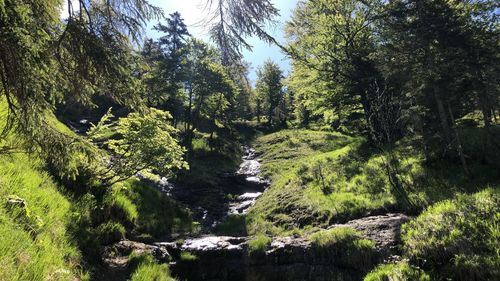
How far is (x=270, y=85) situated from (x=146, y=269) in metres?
51.6

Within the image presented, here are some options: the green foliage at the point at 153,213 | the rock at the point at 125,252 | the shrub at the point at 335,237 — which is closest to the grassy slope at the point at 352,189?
the shrub at the point at 335,237

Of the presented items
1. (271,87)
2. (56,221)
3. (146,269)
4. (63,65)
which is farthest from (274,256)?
(271,87)

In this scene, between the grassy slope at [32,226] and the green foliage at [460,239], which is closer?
the grassy slope at [32,226]

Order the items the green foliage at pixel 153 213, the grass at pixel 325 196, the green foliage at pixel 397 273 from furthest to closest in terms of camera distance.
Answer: the green foliage at pixel 153 213 → the grass at pixel 325 196 → the green foliage at pixel 397 273

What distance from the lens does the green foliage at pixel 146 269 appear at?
834 centimetres

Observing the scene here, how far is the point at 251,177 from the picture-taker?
2619 centimetres

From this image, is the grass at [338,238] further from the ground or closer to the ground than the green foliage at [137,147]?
closer to the ground

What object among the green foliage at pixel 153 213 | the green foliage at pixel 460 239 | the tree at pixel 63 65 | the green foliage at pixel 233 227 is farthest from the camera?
the green foliage at pixel 233 227

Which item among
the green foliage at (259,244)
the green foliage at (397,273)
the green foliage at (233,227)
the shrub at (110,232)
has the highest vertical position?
the shrub at (110,232)

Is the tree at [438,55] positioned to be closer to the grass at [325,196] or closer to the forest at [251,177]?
the forest at [251,177]

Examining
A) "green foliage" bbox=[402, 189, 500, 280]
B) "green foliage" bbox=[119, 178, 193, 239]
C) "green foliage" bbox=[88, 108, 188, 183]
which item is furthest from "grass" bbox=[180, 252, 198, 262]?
"green foliage" bbox=[402, 189, 500, 280]

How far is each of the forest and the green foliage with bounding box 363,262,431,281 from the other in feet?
0.16

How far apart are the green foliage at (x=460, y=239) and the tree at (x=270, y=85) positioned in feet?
164

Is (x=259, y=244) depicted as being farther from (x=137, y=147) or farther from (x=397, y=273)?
(x=137, y=147)
